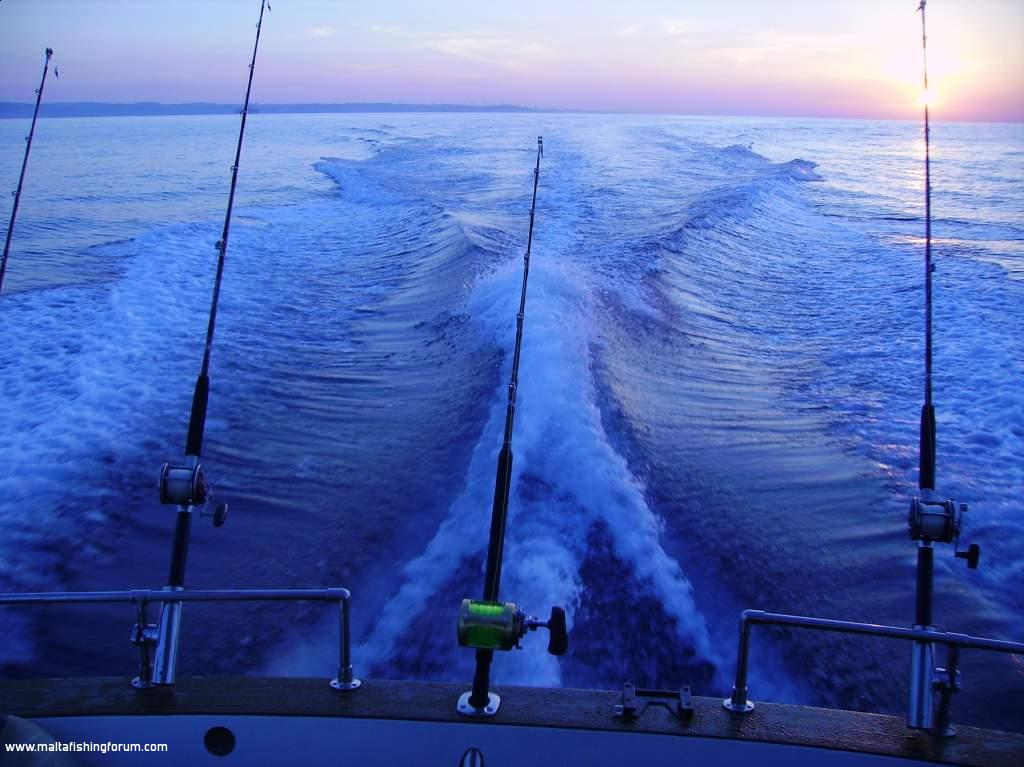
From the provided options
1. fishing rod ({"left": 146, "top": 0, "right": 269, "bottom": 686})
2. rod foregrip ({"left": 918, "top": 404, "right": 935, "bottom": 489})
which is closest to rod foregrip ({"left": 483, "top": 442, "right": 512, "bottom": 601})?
fishing rod ({"left": 146, "top": 0, "right": 269, "bottom": 686})

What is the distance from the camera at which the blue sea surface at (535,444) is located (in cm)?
271

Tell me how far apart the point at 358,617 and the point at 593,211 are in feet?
29.7

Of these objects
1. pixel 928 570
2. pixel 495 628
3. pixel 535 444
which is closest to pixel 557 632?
pixel 495 628

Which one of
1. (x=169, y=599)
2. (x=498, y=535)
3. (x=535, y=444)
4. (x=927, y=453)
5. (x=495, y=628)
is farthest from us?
(x=535, y=444)

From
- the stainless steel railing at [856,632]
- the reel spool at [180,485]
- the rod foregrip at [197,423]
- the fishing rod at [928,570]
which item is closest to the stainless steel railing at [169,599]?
the reel spool at [180,485]

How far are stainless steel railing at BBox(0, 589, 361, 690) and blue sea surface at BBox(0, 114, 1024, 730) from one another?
92cm

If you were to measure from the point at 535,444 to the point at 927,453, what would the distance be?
2048 mm

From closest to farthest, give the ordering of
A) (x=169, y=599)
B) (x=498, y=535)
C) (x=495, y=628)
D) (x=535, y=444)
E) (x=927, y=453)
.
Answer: (x=495, y=628) < (x=169, y=599) < (x=498, y=535) < (x=927, y=453) < (x=535, y=444)

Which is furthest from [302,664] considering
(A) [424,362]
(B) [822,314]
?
(B) [822,314]

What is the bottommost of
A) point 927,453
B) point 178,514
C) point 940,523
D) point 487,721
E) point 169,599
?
point 487,721

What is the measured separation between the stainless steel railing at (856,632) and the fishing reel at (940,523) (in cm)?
25

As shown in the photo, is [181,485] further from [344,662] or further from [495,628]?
[495,628]

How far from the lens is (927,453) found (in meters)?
1.98

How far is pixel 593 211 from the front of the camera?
1112 cm
